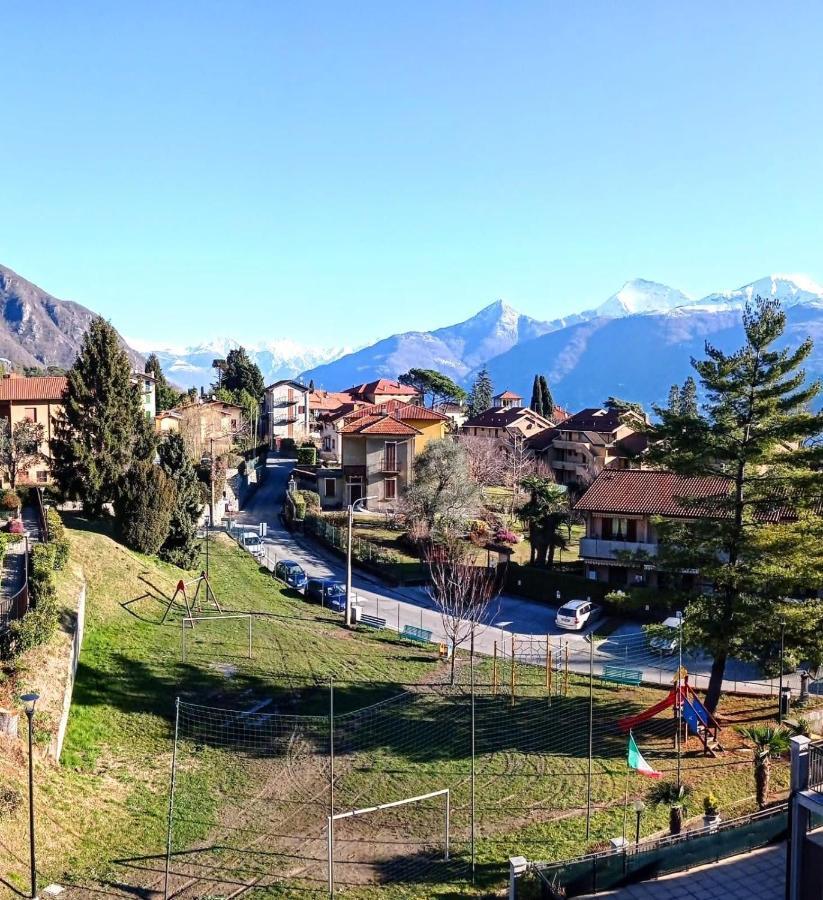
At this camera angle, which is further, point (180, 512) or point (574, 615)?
point (574, 615)

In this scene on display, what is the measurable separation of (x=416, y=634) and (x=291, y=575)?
7774mm

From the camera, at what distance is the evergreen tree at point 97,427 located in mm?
32219

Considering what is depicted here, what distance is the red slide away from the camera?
18500mm

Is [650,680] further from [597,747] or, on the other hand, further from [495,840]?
[495,840]

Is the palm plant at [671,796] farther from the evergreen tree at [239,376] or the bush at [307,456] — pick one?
the evergreen tree at [239,376]

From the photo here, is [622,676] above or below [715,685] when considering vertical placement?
below

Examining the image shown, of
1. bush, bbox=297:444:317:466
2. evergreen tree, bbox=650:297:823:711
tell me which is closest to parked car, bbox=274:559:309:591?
evergreen tree, bbox=650:297:823:711

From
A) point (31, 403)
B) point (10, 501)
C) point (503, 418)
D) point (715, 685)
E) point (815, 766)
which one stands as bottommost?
point (715, 685)

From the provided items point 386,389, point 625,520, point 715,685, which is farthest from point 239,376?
point 715,685

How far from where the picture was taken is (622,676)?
2431 centimetres

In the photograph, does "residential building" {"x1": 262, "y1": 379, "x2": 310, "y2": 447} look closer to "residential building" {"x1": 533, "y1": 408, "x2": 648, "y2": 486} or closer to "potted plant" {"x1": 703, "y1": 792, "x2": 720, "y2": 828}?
"residential building" {"x1": 533, "y1": 408, "x2": 648, "y2": 486}

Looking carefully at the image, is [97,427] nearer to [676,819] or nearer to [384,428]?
[384,428]

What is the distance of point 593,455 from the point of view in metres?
66.4

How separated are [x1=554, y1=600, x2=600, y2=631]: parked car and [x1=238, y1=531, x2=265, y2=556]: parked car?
15609mm
